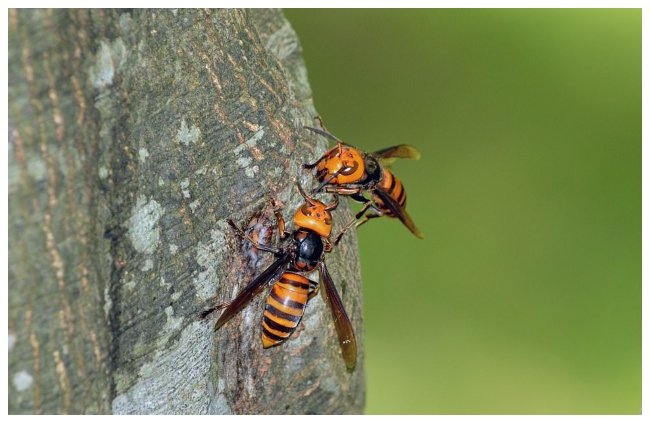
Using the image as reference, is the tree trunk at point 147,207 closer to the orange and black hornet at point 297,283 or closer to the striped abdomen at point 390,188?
the orange and black hornet at point 297,283

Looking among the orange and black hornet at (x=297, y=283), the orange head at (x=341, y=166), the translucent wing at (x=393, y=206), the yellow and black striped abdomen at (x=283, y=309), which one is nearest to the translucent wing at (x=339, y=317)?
the orange and black hornet at (x=297, y=283)

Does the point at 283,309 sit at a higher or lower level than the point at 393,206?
higher

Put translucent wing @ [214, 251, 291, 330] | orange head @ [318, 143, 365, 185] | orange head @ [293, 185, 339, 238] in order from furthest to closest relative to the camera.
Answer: orange head @ [318, 143, 365, 185] < orange head @ [293, 185, 339, 238] < translucent wing @ [214, 251, 291, 330]

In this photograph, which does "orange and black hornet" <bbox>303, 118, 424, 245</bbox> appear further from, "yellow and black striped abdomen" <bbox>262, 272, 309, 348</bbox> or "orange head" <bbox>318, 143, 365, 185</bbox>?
→ "yellow and black striped abdomen" <bbox>262, 272, 309, 348</bbox>

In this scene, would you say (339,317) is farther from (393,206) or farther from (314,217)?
(393,206)

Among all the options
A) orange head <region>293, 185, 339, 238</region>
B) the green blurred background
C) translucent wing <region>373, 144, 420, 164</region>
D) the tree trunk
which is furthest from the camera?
the green blurred background

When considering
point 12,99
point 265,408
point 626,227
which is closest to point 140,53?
point 12,99

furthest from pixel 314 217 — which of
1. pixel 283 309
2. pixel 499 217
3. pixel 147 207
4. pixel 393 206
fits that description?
pixel 499 217

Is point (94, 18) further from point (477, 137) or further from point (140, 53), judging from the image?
point (477, 137)

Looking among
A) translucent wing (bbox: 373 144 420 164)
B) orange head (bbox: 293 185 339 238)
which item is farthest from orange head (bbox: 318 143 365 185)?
translucent wing (bbox: 373 144 420 164)
